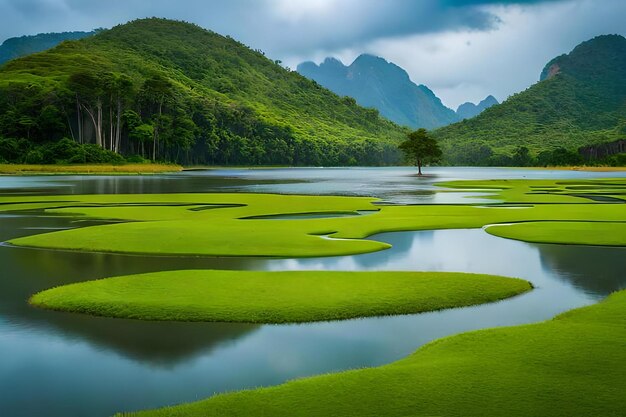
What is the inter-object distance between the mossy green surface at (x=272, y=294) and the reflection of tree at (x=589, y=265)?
2.17 metres

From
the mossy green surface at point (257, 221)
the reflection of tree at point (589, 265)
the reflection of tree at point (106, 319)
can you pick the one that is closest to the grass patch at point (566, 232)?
the mossy green surface at point (257, 221)

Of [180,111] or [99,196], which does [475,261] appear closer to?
[99,196]

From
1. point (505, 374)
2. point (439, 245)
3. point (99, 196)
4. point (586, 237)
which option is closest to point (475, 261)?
point (439, 245)

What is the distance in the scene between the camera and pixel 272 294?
15.2m

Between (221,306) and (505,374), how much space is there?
7238 mm

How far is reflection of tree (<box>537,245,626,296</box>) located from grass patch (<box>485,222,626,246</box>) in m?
1.41

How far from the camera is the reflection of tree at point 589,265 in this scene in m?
17.0

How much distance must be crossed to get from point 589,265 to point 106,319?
53.5ft

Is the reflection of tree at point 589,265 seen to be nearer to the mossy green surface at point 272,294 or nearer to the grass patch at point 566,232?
the grass patch at point 566,232

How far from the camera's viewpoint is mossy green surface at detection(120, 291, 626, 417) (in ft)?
26.3

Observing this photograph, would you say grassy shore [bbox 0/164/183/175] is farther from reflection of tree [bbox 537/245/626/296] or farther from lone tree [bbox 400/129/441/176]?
reflection of tree [bbox 537/245/626/296]

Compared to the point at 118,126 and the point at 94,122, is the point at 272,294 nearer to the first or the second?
the point at 118,126

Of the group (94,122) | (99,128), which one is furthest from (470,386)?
(94,122)

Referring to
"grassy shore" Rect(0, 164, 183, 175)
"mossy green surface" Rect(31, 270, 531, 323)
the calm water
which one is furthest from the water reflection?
"grassy shore" Rect(0, 164, 183, 175)
